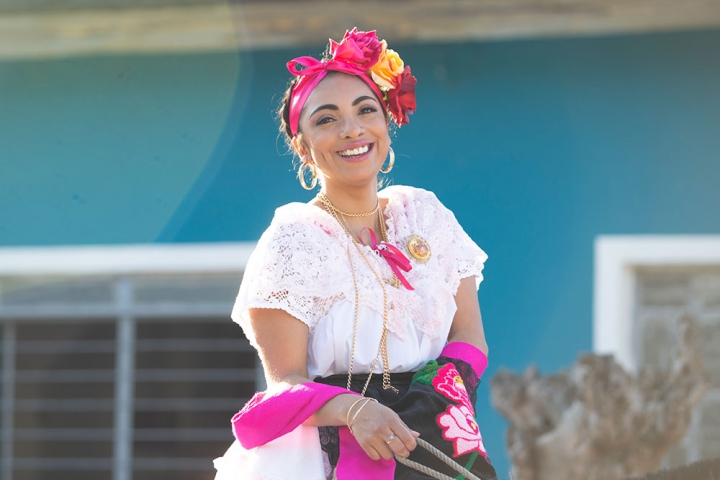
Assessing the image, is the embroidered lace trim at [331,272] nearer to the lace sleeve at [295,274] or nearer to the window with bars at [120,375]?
the lace sleeve at [295,274]

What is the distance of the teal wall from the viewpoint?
5074 mm

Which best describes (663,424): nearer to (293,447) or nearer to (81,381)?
(293,447)

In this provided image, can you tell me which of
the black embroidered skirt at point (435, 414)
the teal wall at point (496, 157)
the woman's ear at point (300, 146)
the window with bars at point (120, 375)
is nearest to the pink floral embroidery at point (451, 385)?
the black embroidered skirt at point (435, 414)

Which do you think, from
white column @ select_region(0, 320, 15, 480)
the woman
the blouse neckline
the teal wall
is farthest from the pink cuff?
white column @ select_region(0, 320, 15, 480)

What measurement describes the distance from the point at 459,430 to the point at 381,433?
0.59ft

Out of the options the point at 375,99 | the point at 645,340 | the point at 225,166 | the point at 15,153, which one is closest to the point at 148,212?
the point at 225,166

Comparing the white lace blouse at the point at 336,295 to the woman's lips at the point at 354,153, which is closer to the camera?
the white lace blouse at the point at 336,295

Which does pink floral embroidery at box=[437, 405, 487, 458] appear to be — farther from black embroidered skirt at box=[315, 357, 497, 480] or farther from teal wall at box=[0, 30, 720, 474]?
teal wall at box=[0, 30, 720, 474]

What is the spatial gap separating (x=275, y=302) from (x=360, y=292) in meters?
0.18

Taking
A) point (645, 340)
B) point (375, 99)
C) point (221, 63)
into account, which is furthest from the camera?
point (221, 63)

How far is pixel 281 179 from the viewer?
5.35m

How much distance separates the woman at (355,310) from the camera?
2.08 metres

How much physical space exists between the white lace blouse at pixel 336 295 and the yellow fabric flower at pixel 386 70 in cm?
32

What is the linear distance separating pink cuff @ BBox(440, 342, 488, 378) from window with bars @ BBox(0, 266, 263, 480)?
10.8 ft
